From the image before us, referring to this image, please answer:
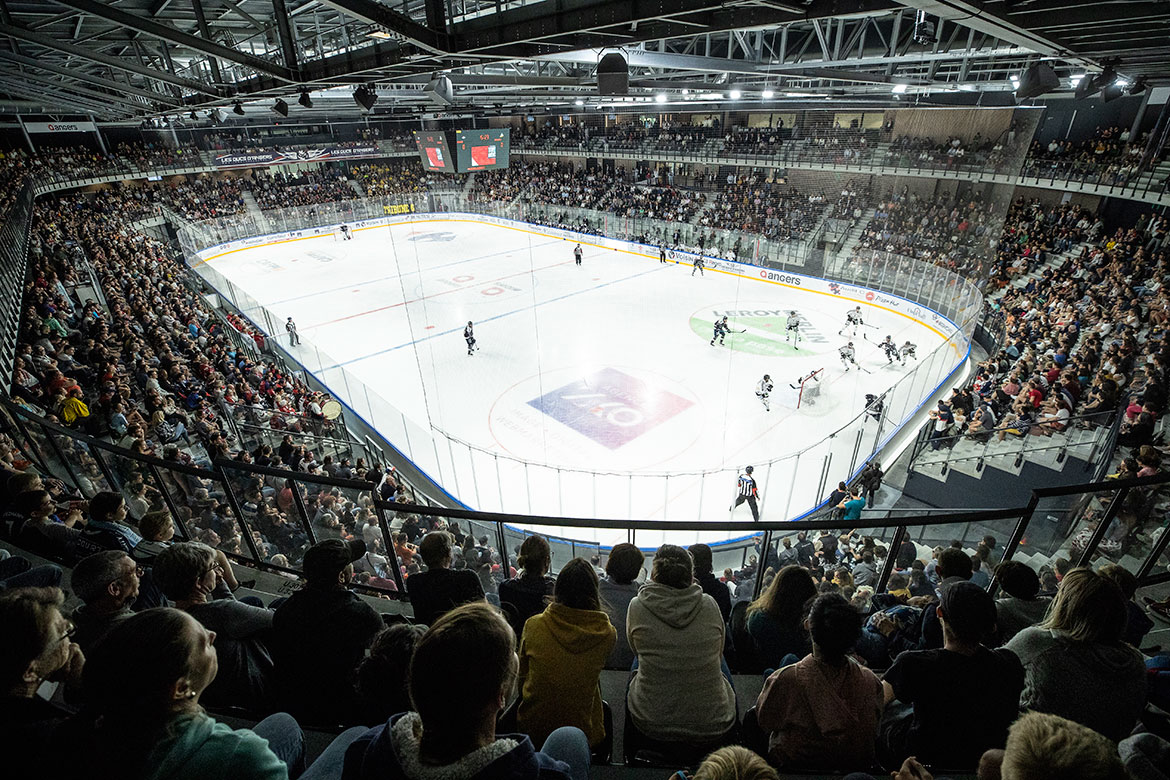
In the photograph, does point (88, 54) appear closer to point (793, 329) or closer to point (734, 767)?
point (734, 767)

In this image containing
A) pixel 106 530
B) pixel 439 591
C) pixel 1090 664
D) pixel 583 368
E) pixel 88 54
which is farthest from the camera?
pixel 583 368

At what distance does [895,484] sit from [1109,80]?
6.94 meters

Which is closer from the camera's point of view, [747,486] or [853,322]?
[747,486]

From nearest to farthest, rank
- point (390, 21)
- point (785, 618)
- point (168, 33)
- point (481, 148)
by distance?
1. point (785, 618)
2. point (390, 21)
3. point (168, 33)
4. point (481, 148)

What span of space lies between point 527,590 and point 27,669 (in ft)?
6.41

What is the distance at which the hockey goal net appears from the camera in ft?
45.1

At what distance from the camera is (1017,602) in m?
3.09

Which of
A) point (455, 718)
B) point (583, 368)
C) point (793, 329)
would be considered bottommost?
point (583, 368)

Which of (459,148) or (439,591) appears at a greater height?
(439,591)

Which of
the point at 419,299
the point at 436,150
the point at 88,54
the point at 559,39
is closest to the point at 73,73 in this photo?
the point at 88,54

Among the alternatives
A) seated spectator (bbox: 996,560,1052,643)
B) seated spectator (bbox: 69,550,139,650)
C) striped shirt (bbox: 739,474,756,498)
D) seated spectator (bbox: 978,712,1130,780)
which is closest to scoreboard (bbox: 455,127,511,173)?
striped shirt (bbox: 739,474,756,498)

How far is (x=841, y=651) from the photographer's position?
84.0 inches

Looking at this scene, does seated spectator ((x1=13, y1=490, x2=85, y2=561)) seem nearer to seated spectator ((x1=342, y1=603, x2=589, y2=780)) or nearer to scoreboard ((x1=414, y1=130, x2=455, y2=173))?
seated spectator ((x1=342, y1=603, x2=589, y2=780))

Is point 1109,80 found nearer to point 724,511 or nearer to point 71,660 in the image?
point 724,511
